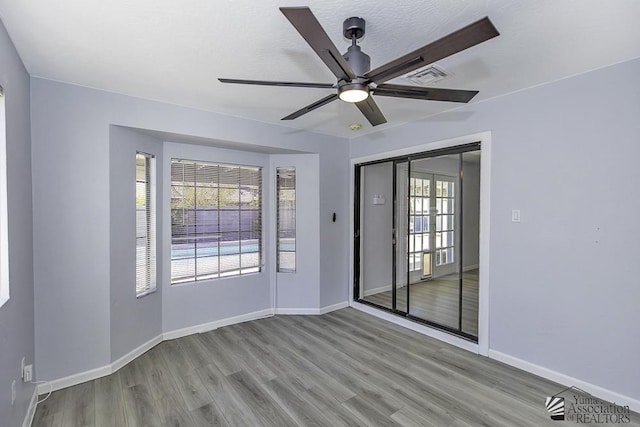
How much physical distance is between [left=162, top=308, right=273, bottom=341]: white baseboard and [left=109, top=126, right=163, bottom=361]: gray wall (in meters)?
0.27

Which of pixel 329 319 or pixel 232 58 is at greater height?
pixel 232 58

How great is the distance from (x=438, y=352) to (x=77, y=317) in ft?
10.9

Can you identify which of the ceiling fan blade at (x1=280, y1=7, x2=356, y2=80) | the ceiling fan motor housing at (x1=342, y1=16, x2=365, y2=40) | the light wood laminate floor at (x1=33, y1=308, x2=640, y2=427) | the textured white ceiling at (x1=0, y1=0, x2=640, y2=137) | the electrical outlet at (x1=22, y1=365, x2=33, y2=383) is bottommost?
the light wood laminate floor at (x1=33, y1=308, x2=640, y2=427)

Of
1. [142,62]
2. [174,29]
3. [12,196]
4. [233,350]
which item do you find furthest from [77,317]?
[174,29]

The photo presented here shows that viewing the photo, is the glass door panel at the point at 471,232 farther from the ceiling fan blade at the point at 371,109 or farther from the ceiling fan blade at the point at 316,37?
the ceiling fan blade at the point at 316,37

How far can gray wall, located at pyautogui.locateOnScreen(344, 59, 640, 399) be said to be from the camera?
2188mm

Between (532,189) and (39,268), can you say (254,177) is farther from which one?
(532,189)

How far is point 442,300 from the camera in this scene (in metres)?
4.07

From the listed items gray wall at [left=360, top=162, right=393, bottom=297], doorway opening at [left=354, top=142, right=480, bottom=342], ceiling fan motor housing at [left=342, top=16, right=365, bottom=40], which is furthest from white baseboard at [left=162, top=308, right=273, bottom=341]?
ceiling fan motor housing at [left=342, top=16, right=365, bottom=40]

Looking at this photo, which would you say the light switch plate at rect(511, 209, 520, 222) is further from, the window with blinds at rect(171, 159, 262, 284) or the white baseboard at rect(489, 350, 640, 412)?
the window with blinds at rect(171, 159, 262, 284)

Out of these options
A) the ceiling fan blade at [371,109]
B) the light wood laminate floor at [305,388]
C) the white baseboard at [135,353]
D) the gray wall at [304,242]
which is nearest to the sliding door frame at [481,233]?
the light wood laminate floor at [305,388]

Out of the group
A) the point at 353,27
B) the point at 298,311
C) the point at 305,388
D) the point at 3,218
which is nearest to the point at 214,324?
the point at 298,311

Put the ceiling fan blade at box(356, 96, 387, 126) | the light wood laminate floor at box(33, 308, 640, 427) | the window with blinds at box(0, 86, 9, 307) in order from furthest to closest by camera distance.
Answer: the light wood laminate floor at box(33, 308, 640, 427), the ceiling fan blade at box(356, 96, 387, 126), the window with blinds at box(0, 86, 9, 307)

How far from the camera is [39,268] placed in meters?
2.35
